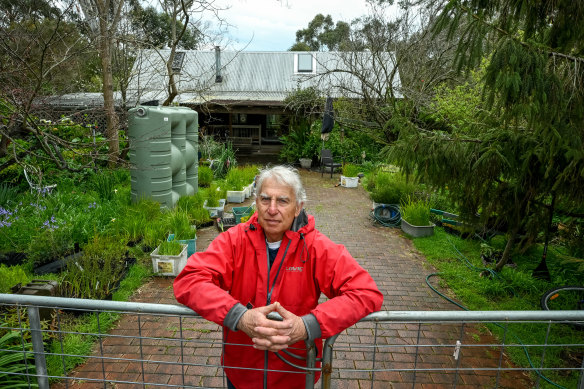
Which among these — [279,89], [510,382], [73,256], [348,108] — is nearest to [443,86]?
[348,108]

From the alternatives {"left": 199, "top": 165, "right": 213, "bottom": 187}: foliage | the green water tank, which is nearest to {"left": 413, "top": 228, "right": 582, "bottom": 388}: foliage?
the green water tank

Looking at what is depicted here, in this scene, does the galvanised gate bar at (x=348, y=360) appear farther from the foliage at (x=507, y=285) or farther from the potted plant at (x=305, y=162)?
the potted plant at (x=305, y=162)

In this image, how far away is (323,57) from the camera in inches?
738

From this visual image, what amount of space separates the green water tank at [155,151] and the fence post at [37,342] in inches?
177

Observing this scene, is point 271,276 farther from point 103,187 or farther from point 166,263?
point 103,187

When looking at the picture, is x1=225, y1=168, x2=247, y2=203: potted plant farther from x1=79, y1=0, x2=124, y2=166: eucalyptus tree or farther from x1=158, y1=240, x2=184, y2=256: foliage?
x1=158, y1=240, x2=184, y2=256: foliage

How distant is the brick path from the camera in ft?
10.0

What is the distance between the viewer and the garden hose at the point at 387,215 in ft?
25.9

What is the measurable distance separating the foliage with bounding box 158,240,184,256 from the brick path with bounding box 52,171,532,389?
1.19 feet

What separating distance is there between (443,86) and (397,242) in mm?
7453

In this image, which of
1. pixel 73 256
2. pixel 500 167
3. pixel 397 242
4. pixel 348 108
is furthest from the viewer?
pixel 348 108

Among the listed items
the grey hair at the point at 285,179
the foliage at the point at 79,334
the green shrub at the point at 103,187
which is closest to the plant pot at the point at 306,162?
the green shrub at the point at 103,187

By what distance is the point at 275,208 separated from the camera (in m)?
1.98

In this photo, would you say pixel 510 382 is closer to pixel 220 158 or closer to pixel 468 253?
pixel 468 253
